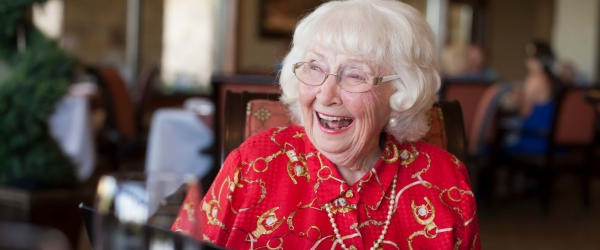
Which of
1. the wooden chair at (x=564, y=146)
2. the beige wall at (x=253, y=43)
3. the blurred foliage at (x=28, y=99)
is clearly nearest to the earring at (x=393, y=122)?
the blurred foliage at (x=28, y=99)

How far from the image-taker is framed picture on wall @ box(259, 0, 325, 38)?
9328 mm

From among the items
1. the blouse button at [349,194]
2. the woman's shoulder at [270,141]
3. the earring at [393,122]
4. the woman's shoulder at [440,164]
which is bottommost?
the blouse button at [349,194]

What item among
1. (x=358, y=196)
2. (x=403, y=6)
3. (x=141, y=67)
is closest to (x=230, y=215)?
(x=358, y=196)

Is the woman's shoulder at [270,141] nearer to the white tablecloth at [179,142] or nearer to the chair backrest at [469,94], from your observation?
the white tablecloth at [179,142]

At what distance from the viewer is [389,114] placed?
1.44 meters

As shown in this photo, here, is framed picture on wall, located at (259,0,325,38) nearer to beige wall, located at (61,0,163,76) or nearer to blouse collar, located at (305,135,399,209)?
beige wall, located at (61,0,163,76)

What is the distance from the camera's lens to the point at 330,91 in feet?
4.38

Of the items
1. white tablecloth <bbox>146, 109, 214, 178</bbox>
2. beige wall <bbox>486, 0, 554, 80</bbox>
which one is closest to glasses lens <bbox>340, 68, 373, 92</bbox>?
white tablecloth <bbox>146, 109, 214, 178</bbox>

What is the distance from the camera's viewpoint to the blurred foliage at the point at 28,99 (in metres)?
2.66

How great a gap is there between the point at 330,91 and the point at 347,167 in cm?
19

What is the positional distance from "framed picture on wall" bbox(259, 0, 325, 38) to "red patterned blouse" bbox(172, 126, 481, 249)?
795cm

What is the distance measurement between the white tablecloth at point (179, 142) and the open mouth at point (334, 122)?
7.60ft

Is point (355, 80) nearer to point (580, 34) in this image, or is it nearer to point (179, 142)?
point (179, 142)

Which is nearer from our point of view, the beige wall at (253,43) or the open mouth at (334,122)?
the open mouth at (334,122)
